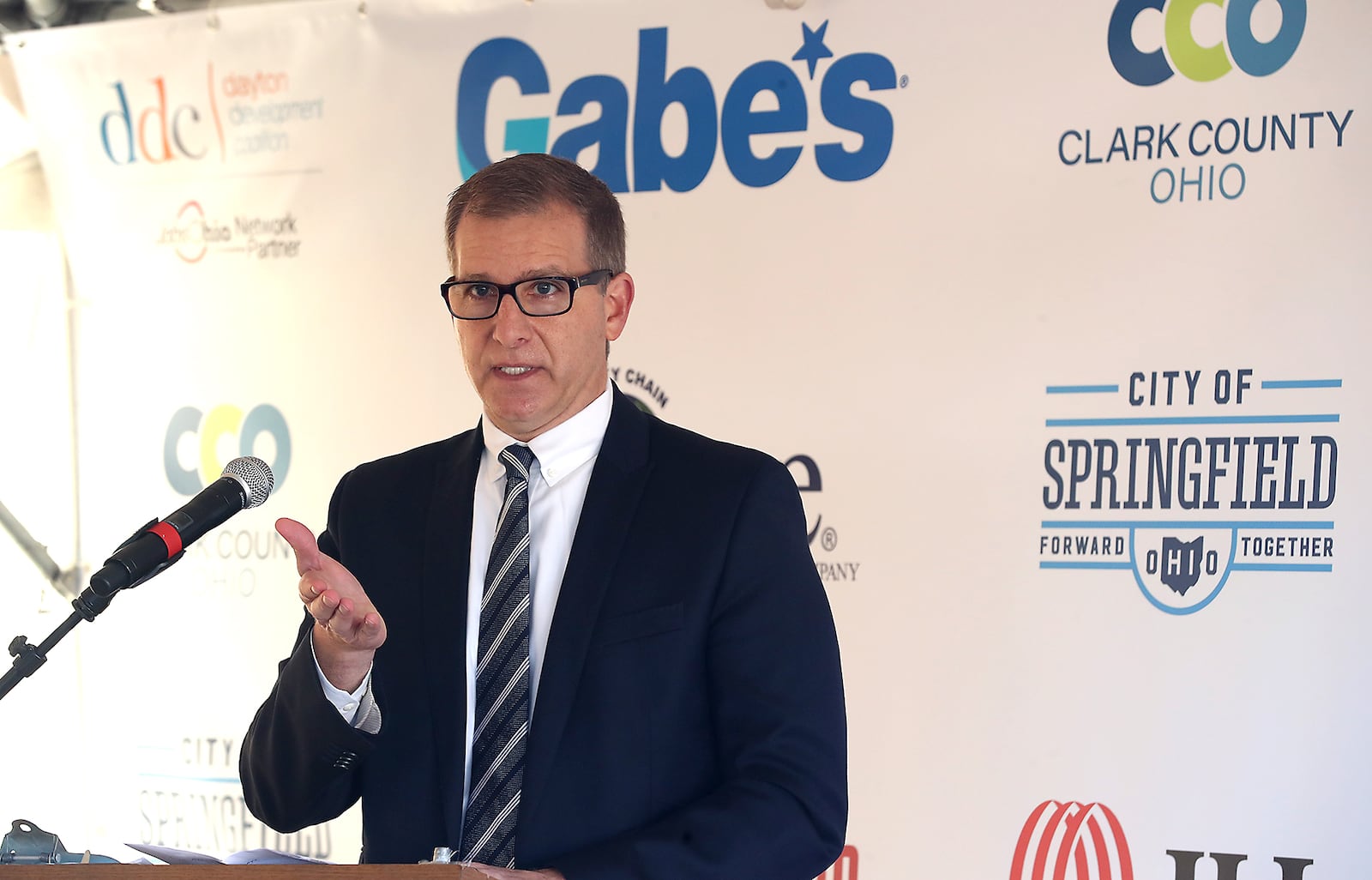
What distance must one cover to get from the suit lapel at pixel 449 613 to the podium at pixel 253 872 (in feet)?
1.56

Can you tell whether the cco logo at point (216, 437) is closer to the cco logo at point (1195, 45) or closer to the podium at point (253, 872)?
the cco logo at point (1195, 45)

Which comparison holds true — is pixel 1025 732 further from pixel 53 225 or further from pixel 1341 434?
pixel 53 225

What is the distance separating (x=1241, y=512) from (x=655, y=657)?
1.91 meters

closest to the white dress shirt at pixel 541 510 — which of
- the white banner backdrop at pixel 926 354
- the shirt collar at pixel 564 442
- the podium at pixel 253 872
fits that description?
the shirt collar at pixel 564 442

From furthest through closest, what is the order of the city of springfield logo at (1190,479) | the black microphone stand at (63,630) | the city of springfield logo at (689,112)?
1. the city of springfield logo at (689,112)
2. the city of springfield logo at (1190,479)
3. the black microphone stand at (63,630)

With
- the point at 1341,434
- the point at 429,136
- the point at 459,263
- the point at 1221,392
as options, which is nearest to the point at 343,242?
the point at 429,136

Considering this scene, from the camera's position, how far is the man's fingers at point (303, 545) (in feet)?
4.88

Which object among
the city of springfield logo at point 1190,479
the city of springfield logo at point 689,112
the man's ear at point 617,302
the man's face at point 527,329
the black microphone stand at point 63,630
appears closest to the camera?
the black microphone stand at point 63,630

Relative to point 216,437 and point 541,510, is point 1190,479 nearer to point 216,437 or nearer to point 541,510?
point 541,510

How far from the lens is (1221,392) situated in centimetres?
312

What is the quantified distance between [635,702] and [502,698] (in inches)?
6.9

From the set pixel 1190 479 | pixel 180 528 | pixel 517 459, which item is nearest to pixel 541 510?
pixel 517 459

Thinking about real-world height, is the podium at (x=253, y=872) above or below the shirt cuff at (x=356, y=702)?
below

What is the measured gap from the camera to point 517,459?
1.86 metres
